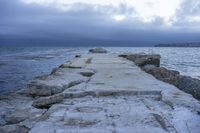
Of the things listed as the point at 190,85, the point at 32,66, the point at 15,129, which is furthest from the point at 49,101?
the point at 32,66

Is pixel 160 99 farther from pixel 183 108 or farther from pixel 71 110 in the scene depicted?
pixel 71 110

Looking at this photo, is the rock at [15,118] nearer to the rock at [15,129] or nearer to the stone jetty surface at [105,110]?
the stone jetty surface at [105,110]

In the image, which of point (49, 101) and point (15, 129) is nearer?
point (15, 129)

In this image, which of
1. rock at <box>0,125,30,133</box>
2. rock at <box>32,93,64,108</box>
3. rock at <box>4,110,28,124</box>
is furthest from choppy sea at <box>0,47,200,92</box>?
rock at <box>0,125,30,133</box>

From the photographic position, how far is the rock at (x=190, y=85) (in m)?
8.29

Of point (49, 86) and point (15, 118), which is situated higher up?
point (49, 86)

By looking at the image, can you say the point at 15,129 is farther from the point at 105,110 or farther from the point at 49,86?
the point at 49,86

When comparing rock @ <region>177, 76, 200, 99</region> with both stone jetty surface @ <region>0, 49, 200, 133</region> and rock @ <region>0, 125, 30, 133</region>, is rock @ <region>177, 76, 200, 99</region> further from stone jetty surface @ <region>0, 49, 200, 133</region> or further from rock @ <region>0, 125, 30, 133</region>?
rock @ <region>0, 125, 30, 133</region>

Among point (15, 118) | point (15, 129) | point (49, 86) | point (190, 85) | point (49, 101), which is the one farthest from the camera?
point (190, 85)

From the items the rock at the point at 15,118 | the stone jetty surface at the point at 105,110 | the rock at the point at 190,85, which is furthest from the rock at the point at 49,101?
the rock at the point at 190,85

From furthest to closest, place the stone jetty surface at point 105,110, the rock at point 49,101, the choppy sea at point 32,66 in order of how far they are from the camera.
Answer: the choppy sea at point 32,66
the rock at point 49,101
the stone jetty surface at point 105,110

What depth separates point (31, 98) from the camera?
8.16 m

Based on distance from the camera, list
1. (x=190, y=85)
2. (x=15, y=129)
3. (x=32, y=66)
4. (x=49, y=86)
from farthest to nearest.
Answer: (x=32, y=66)
(x=190, y=85)
(x=49, y=86)
(x=15, y=129)

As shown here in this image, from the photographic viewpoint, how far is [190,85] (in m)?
9.02
